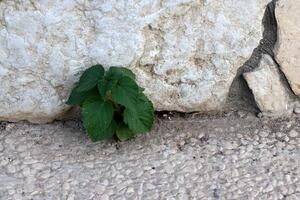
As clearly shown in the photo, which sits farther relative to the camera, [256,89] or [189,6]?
[256,89]

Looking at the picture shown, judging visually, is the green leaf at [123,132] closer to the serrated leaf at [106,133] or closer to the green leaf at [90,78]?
the serrated leaf at [106,133]

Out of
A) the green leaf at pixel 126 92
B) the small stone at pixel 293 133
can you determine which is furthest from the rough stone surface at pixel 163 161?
the green leaf at pixel 126 92

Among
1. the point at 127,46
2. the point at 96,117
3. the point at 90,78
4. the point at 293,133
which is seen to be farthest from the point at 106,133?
the point at 293,133

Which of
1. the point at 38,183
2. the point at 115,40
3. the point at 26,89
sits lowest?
the point at 38,183

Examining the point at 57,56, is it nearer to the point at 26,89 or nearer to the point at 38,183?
the point at 26,89

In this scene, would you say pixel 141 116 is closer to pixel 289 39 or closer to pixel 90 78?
pixel 90 78

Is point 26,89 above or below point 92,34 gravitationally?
below

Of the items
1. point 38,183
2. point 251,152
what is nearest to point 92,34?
point 38,183
